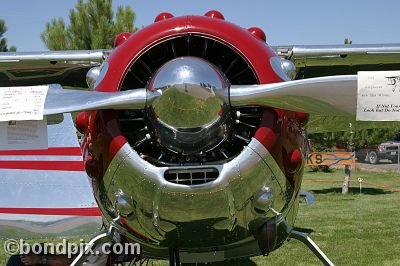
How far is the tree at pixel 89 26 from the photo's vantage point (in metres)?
17.3

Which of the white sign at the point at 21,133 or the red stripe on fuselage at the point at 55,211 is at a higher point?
the white sign at the point at 21,133

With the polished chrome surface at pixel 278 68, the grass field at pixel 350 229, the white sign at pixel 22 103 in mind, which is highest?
the polished chrome surface at pixel 278 68

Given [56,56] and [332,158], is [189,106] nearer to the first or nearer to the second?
[56,56]

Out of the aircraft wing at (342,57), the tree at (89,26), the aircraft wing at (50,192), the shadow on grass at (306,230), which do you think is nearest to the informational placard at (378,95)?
the aircraft wing at (342,57)

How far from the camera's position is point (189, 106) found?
2717 millimetres

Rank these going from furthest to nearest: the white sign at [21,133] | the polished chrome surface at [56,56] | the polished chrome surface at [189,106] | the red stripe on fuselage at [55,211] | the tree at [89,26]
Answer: the tree at [89,26]
the red stripe on fuselage at [55,211]
the polished chrome surface at [56,56]
the white sign at [21,133]
the polished chrome surface at [189,106]

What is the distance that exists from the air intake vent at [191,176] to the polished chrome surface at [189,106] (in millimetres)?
111

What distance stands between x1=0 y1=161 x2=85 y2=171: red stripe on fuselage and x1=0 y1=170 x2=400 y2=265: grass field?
2112mm

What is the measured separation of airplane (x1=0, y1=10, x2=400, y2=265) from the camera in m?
2.88

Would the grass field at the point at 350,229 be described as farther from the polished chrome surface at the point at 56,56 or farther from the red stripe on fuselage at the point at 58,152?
the polished chrome surface at the point at 56,56

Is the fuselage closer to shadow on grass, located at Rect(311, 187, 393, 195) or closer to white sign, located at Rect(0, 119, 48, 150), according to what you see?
A: white sign, located at Rect(0, 119, 48, 150)

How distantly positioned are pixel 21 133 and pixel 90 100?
55 cm

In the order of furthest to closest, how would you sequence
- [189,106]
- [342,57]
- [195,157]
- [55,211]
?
[55,211] → [342,57] → [195,157] → [189,106]

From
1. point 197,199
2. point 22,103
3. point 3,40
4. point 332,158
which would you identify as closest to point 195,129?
point 197,199
